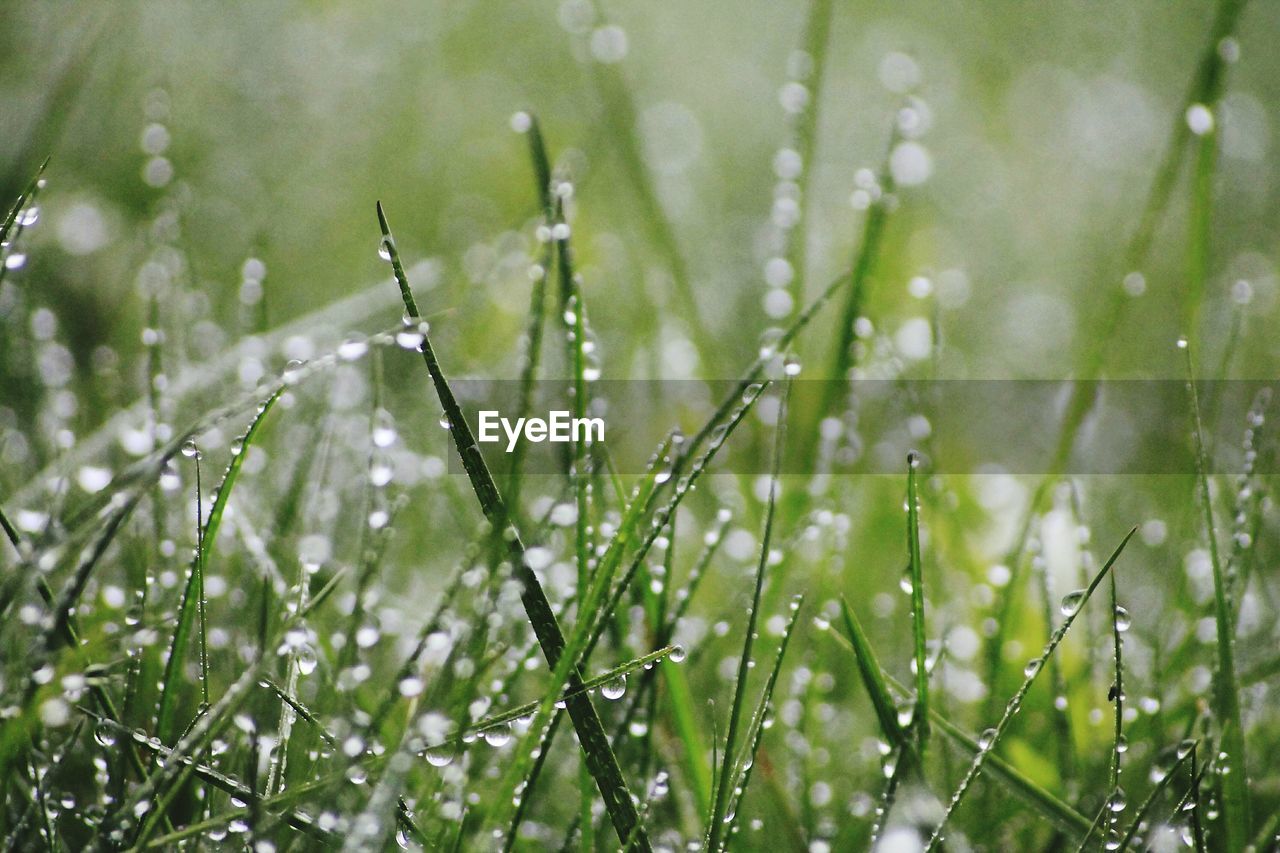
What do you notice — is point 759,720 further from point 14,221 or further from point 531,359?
point 14,221

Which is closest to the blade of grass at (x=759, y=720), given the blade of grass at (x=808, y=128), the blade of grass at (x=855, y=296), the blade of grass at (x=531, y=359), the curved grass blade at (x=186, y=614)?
the blade of grass at (x=531, y=359)

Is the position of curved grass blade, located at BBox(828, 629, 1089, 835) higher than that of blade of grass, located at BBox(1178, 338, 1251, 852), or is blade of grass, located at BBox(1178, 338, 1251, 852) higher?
blade of grass, located at BBox(1178, 338, 1251, 852)

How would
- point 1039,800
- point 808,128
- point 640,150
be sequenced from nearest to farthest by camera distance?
1. point 1039,800
2. point 808,128
3. point 640,150

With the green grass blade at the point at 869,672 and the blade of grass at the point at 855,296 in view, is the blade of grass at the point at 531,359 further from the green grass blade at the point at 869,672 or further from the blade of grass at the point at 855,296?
the blade of grass at the point at 855,296

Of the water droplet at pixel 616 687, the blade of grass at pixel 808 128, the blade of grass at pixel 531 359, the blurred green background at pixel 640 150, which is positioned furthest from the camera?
the blurred green background at pixel 640 150

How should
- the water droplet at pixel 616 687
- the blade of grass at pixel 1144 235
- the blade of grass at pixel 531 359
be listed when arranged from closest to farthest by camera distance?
Result: 1. the blade of grass at pixel 531 359
2. the water droplet at pixel 616 687
3. the blade of grass at pixel 1144 235

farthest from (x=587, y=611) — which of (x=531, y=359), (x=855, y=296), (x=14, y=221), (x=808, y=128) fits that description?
(x=808, y=128)

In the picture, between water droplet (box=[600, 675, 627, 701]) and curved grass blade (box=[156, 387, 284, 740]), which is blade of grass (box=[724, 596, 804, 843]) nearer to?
water droplet (box=[600, 675, 627, 701])

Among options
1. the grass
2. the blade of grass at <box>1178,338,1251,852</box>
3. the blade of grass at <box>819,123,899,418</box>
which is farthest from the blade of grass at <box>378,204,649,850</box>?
the blade of grass at <box>819,123,899,418</box>
